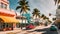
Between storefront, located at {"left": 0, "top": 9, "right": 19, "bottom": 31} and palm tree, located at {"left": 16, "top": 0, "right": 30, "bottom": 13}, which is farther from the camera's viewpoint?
palm tree, located at {"left": 16, "top": 0, "right": 30, "bottom": 13}

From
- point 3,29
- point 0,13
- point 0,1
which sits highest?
point 0,1

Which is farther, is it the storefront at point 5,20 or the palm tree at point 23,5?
the palm tree at point 23,5

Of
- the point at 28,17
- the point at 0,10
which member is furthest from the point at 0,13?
the point at 28,17

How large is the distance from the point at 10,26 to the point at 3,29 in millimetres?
5267

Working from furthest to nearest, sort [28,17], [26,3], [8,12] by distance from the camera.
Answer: [28,17] < [26,3] < [8,12]

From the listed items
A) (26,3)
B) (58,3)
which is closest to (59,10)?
(58,3)

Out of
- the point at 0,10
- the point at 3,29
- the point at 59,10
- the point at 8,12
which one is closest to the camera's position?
the point at 0,10

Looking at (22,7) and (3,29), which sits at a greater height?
(22,7)

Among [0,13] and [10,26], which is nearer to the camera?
[0,13]

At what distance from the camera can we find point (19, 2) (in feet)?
235

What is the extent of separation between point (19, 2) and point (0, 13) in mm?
29337

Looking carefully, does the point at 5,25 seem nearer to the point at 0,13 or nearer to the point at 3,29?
the point at 3,29

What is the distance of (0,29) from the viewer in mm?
45188

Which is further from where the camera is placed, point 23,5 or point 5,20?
point 23,5
